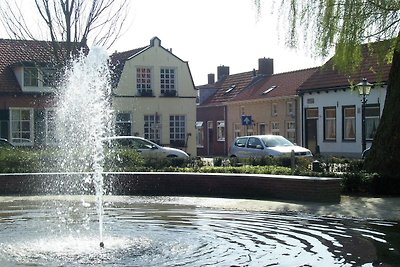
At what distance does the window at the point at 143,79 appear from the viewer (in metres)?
45.2

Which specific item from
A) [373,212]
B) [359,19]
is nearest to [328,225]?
[373,212]

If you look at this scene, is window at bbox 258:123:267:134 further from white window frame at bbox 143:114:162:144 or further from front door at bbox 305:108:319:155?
white window frame at bbox 143:114:162:144

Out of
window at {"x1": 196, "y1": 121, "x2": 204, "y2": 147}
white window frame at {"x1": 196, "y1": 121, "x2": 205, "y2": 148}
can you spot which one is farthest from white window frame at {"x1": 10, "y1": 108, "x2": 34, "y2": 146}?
window at {"x1": 196, "y1": 121, "x2": 204, "y2": 147}

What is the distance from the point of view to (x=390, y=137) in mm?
16469

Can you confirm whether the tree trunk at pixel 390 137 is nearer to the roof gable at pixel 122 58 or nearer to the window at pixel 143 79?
the roof gable at pixel 122 58

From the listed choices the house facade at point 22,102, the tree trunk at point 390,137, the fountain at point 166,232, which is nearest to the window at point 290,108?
the house facade at point 22,102

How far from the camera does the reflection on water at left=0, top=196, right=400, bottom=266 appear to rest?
8.16m

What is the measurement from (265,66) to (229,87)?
13.1 ft

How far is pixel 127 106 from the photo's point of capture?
1747 inches

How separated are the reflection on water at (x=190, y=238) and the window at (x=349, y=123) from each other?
24285 millimetres

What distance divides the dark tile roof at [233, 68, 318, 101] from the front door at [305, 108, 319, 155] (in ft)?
8.38

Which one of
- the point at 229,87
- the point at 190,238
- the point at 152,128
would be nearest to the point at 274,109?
the point at 152,128

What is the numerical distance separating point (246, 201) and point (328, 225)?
149 inches

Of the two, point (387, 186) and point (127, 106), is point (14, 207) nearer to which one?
point (387, 186)
